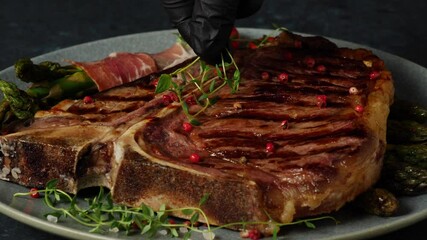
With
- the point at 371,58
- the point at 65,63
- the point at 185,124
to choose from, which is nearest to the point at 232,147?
the point at 185,124

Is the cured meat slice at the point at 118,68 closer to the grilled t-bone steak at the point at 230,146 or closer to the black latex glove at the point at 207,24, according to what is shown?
the grilled t-bone steak at the point at 230,146

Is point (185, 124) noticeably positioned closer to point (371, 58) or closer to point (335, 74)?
point (335, 74)

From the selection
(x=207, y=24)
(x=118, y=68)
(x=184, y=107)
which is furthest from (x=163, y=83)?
(x=118, y=68)

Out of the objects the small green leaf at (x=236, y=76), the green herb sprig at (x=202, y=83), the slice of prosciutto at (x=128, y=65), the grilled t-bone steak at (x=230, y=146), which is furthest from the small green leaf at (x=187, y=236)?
the slice of prosciutto at (x=128, y=65)

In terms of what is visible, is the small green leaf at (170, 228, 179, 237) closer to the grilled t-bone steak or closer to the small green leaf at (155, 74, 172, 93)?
the grilled t-bone steak

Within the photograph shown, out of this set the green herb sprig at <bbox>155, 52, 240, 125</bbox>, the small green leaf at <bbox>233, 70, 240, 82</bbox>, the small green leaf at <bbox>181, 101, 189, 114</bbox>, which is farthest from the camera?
the small green leaf at <bbox>233, 70, 240, 82</bbox>

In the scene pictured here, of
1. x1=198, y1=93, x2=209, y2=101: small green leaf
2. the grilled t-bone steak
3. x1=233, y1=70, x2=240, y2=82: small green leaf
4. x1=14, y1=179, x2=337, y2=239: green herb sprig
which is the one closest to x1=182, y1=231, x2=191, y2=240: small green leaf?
x1=14, y1=179, x2=337, y2=239: green herb sprig
